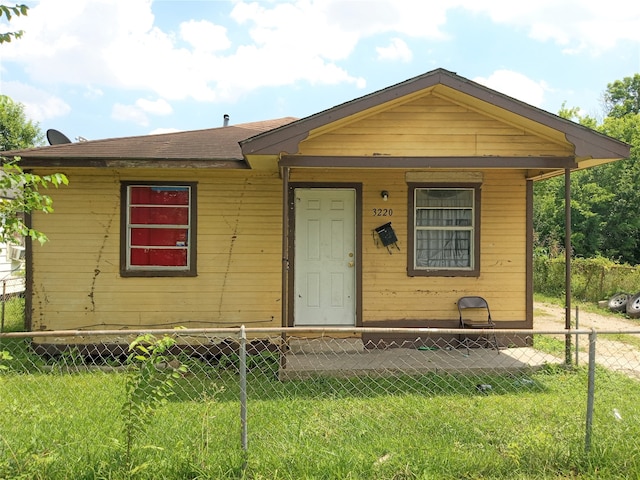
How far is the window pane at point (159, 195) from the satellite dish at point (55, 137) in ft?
8.22

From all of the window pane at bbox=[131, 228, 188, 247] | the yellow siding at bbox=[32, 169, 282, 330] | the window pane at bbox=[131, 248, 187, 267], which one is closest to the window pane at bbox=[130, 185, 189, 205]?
the yellow siding at bbox=[32, 169, 282, 330]

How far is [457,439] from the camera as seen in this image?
3625mm

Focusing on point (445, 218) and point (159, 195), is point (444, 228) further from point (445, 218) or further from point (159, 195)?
point (159, 195)

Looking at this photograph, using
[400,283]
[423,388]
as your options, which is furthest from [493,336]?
[423,388]

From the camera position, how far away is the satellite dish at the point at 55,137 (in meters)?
8.23

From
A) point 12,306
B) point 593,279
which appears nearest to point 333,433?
point 12,306

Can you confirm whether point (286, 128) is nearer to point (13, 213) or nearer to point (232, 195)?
point (232, 195)

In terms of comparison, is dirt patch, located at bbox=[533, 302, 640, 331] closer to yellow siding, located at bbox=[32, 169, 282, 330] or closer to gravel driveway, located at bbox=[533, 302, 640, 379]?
gravel driveway, located at bbox=[533, 302, 640, 379]

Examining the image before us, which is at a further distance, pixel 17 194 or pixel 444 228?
pixel 444 228

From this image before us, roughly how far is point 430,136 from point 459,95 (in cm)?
64

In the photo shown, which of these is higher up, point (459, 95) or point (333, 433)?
point (459, 95)

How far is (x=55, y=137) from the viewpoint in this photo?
27.4 feet

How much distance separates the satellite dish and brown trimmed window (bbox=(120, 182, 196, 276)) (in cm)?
251

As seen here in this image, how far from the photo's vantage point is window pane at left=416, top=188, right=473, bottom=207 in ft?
23.9
